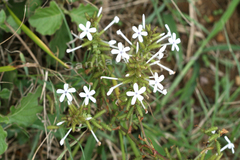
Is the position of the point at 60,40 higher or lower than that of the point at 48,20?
lower

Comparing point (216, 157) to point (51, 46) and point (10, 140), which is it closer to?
point (51, 46)

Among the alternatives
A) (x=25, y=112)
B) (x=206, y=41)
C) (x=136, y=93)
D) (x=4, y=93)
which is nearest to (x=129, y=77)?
(x=136, y=93)

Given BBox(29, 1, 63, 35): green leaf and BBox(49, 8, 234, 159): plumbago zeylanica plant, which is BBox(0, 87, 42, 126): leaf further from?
BBox(29, 1, 63, 35): green leaf

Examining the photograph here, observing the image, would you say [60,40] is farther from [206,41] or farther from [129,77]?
[206,41]

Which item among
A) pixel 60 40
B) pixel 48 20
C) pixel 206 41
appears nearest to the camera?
pixel 48 20

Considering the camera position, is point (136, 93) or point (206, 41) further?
point (206, 41)
